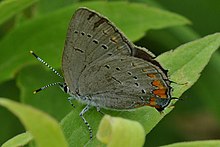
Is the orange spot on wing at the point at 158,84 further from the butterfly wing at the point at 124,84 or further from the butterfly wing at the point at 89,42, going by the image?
the butterfly wing at the point at 89,42

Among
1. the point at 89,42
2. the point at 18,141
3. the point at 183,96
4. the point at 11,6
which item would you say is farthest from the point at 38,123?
the point at 183,96

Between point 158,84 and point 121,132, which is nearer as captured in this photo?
point 121,132

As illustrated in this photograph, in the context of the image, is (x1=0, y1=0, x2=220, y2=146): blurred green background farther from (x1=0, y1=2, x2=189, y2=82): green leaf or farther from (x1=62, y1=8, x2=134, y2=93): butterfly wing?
(x1=62, y1=8, x2=134, y2=93): butterfly wing

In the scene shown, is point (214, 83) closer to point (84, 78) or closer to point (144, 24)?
point (144, 24)

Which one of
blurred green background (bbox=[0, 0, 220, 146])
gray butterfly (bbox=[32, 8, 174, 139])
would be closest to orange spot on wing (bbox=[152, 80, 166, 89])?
gray butterfly (bbox=[32, 8, 174, 139])

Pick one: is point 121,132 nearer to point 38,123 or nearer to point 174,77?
point 38,123

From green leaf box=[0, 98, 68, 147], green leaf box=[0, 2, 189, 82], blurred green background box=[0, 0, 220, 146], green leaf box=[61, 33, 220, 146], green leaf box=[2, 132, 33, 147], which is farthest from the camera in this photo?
blurred green background box=[0, 0, 220, 146]

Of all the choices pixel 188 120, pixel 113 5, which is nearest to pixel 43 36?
pixel 113 5

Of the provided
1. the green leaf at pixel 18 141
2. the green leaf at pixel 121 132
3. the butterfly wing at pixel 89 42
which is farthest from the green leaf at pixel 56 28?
the green leaf at pixel 121 132
